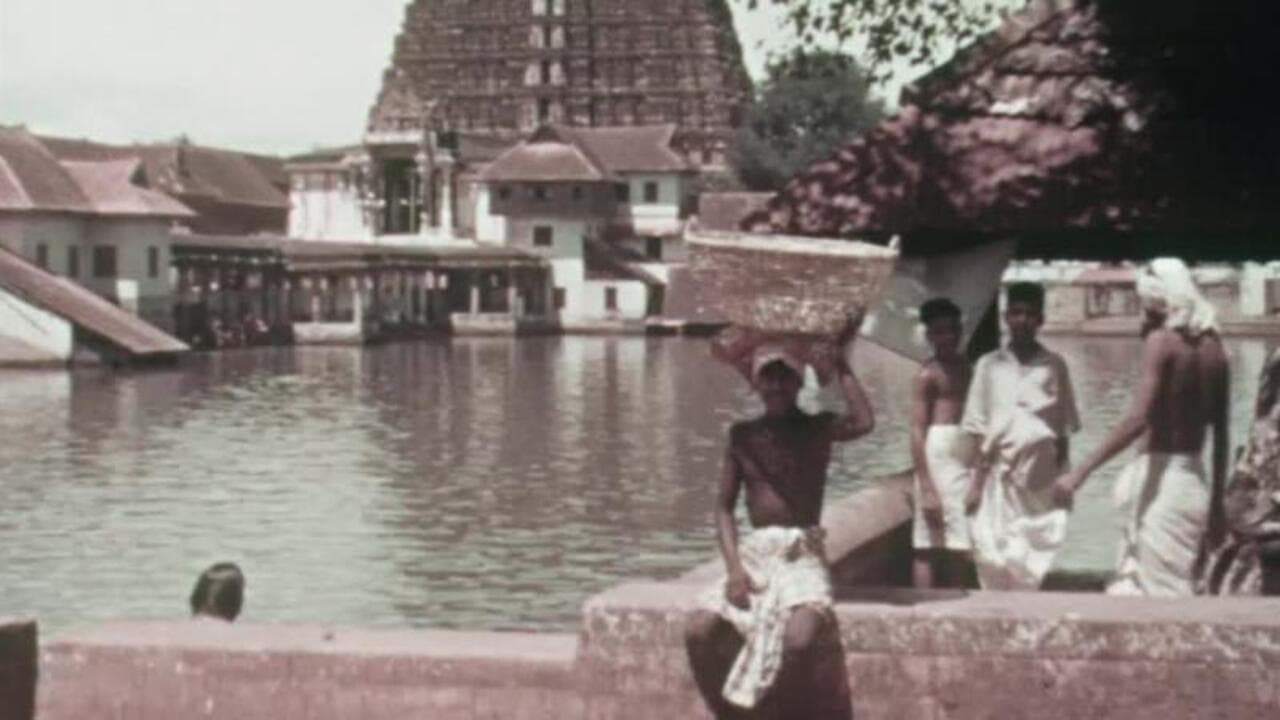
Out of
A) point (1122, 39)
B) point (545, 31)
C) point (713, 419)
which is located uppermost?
point (545, 31)

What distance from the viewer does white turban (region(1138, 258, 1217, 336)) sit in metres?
8.00

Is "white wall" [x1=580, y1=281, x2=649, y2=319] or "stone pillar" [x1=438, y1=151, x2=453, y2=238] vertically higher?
"stone pillar" [x1=438, y1=151, x2=453, y2=238]

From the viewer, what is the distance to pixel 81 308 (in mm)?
53750

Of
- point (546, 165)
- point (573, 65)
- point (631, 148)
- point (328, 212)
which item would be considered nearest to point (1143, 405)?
point (546, 165)

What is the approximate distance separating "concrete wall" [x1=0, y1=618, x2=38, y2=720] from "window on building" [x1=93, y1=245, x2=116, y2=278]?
55584 millimetres

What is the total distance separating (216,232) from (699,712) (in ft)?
266

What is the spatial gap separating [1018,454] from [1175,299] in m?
1.10

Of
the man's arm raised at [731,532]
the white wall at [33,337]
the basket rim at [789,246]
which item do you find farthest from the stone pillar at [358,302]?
the man's arm raised at [731,532]

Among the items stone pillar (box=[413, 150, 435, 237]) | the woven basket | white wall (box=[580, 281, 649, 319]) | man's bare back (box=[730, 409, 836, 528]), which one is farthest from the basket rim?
stone pillar (box=[413, 150, 435, 237])

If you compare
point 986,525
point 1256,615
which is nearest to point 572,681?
point 1256,615

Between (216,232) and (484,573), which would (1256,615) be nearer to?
(484,573)

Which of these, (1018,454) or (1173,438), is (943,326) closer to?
(1018,454)

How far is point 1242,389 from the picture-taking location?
46.1 m

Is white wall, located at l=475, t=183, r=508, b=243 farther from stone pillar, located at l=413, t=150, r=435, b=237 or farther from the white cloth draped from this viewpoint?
the white cloth draped
